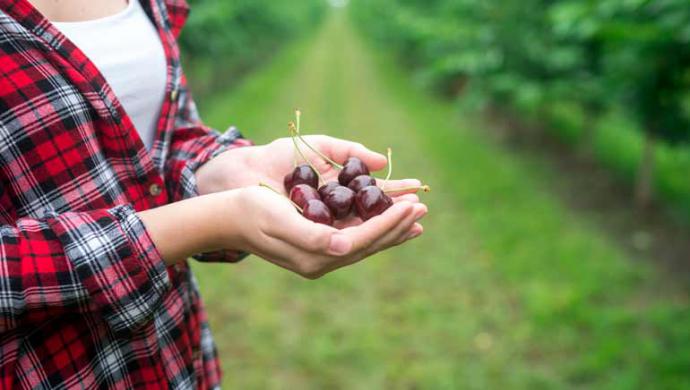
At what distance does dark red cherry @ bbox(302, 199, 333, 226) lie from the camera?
1.29m

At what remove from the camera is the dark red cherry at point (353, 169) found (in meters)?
1.47

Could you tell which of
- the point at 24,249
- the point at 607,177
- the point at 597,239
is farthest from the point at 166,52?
the point at 607,177

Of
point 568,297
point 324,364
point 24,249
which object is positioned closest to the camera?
point 24,249

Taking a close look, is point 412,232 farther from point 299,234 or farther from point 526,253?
point 526,253

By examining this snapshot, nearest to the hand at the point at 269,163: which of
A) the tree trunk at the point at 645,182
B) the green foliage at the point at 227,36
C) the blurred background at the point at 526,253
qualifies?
the blurred background at the point at 526,253

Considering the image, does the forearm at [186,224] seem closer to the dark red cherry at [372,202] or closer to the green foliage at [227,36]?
the dark red cherry at [372,202]

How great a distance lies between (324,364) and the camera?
3.40 metres

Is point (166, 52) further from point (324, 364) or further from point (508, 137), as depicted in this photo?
point (508, 137)

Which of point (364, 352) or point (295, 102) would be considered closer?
point (364, 352)

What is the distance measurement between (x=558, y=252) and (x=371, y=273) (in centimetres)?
142

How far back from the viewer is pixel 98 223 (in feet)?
3.33

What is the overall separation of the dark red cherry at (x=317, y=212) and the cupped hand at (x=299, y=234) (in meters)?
0.16

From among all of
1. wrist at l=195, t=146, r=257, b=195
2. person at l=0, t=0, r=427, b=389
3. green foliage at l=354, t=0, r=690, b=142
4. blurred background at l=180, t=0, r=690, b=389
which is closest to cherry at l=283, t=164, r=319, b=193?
wrist at l=195, t=146, r=257, b=195

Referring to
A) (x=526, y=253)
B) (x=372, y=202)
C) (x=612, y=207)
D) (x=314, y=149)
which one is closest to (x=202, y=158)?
(x=314, y=149)
